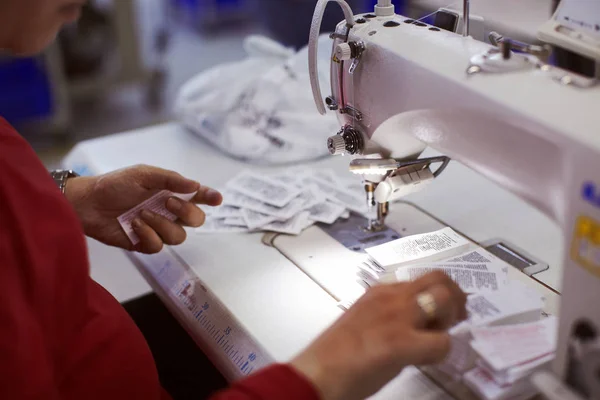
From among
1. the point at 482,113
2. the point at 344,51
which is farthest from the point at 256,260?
the point at 482,113

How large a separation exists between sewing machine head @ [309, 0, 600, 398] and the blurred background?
1.61 metres

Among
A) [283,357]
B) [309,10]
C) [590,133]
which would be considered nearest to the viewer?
[590,133]

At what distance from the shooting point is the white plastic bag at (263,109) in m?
1.61

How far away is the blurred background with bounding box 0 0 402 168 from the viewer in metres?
3.22

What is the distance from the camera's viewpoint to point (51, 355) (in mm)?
826

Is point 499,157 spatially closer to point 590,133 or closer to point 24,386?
point 590,133

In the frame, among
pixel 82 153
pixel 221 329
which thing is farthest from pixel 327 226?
pixel 82 153

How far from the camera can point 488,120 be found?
2.71 ft

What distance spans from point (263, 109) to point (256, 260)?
60cm

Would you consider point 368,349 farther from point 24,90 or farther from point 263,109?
point 24,90

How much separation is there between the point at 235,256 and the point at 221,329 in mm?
190

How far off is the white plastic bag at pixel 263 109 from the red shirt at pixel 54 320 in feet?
2.39

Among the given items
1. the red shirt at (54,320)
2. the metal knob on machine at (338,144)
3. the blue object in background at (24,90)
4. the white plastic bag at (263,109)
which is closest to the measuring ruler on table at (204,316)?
the red shirt at (54,320)

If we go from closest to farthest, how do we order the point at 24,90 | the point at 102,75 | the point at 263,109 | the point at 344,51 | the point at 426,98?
the point at 426,98
the point at 344,51
the point at 263,109
the point at 24,90
the point at 102,75
